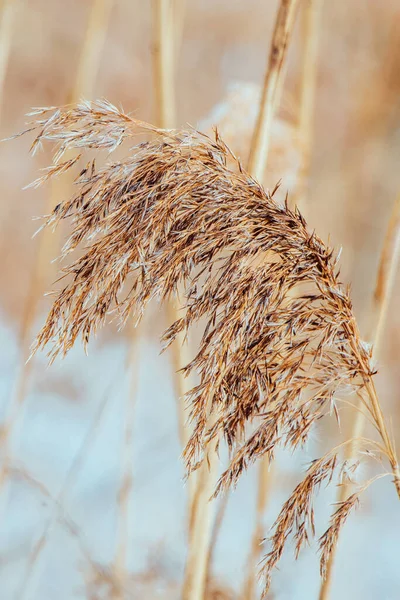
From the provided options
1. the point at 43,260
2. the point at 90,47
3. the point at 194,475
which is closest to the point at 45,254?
the point at 43,260

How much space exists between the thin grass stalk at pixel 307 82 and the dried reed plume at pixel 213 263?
61cm

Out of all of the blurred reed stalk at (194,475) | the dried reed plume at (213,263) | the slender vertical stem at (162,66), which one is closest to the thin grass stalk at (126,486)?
the blurred reed stalk at (194,475)

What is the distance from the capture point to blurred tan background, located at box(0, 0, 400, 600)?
1168 millimetres

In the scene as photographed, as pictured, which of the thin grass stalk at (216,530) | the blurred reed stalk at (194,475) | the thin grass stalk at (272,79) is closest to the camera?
the thin grass stalk at (272,79)

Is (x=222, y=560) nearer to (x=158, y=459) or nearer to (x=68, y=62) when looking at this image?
(x=158, y=459)

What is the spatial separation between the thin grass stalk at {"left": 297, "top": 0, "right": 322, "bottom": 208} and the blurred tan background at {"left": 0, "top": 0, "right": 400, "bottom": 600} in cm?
4

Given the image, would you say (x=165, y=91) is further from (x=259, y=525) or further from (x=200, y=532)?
(x=259, y=525)

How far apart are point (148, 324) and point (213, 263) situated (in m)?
0.76

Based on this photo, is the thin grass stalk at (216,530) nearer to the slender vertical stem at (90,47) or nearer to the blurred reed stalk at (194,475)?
the blurred reed stalk at (194,475)

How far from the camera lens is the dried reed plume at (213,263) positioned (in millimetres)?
584

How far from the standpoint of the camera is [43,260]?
126 cm

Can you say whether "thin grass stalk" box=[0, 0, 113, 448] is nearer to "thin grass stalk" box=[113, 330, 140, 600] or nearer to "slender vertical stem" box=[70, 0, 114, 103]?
"slender vertical stem" box=[70, 0, 114, 103]

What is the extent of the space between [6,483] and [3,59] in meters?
0.92

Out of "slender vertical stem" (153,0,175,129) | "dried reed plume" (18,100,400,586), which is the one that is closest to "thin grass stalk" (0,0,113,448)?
"slender vertical stem" (153,0,175,129)
